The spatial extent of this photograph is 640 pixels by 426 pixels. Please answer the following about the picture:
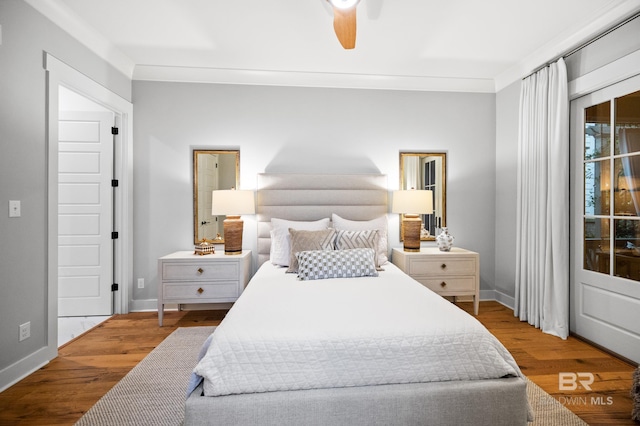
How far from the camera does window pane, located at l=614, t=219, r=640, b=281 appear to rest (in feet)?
8.06

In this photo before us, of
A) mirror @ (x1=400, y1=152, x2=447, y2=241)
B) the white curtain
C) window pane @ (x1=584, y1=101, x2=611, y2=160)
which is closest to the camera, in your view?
window pane @ (x1=584, y1=101, x2=611, y2=160)

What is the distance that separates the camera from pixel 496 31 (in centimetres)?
284

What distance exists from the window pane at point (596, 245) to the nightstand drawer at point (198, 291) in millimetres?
3190

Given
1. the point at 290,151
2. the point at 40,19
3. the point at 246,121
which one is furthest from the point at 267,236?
the point at 40,19

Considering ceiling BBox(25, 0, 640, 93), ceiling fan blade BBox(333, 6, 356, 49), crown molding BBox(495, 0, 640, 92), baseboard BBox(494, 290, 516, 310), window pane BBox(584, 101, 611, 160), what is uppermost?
ceiling BBox(25, 0, 640, 93)

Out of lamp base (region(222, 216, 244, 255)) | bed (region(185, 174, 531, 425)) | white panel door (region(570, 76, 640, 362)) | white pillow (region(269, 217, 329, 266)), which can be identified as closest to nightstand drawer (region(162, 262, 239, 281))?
lamp base (region(222, 216, 244, 255))

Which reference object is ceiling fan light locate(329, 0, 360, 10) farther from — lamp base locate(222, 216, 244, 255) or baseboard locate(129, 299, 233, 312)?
baseboard locate(129, 299, 233, 312)

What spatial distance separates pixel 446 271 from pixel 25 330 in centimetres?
356

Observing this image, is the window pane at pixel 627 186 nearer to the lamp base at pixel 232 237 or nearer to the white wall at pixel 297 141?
the white wall at pixel 297 141

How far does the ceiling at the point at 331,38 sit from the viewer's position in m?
2.49

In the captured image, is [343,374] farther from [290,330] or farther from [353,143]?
[353,143]

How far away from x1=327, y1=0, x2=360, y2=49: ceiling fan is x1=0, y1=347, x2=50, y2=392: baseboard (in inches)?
120

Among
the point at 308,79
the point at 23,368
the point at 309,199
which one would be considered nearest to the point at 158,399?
the point at 23,368

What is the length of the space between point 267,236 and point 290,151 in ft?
3.30
